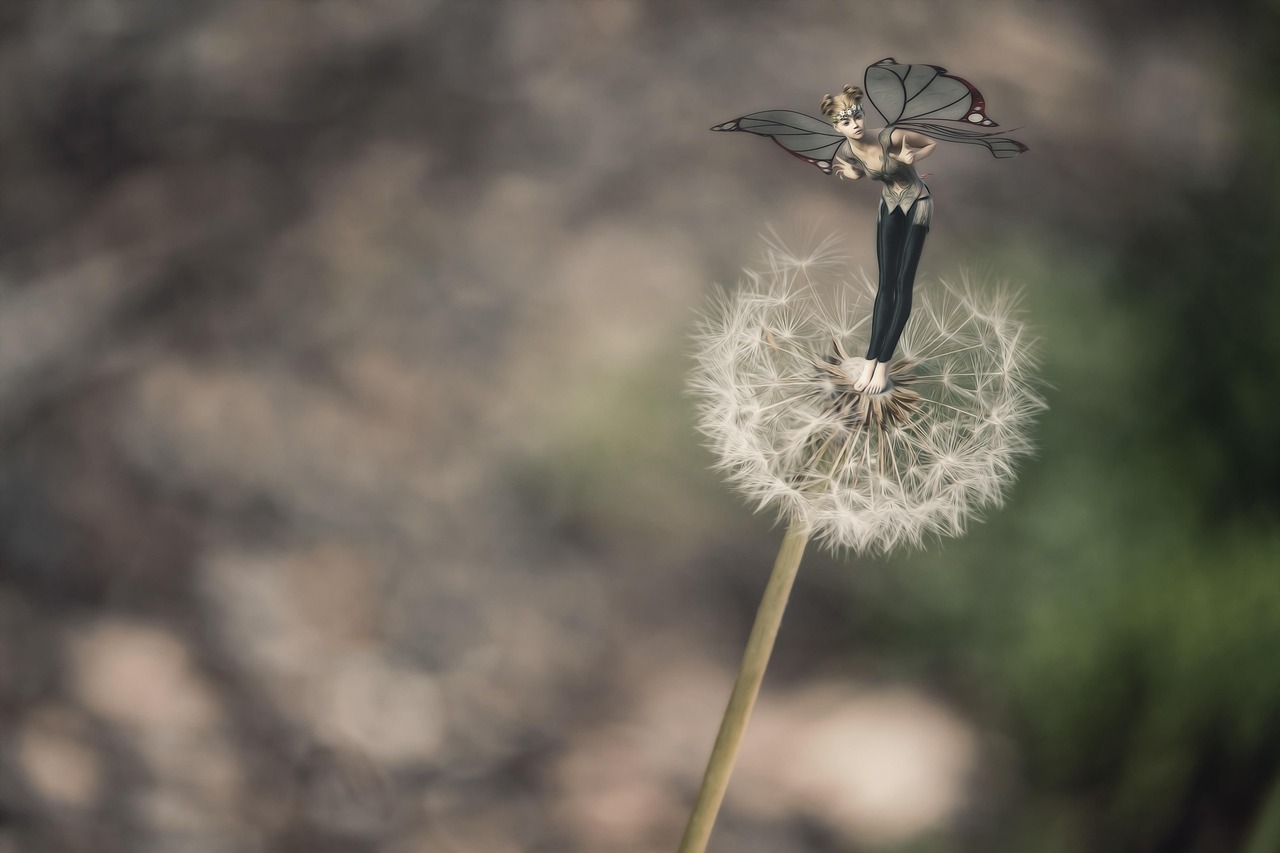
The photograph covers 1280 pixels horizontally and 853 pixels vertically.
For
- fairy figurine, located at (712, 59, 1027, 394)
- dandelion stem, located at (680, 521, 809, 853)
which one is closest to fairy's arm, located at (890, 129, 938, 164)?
fairy figurine, located at (712, 59, 1027, 394)

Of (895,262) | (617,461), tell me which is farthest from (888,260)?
(617,461)

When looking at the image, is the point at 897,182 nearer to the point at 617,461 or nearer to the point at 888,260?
the point at 888,260

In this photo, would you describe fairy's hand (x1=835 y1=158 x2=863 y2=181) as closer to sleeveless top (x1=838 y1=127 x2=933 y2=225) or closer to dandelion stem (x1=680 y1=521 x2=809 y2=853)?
sleeveless top (x1=838 y1=127 x2=933 y2=225)

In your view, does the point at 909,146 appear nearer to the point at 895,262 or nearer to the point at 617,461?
the point at 895,262

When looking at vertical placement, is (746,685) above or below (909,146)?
below

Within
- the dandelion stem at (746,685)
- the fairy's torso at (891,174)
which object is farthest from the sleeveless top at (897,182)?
the dandelion stem at (746,685)
